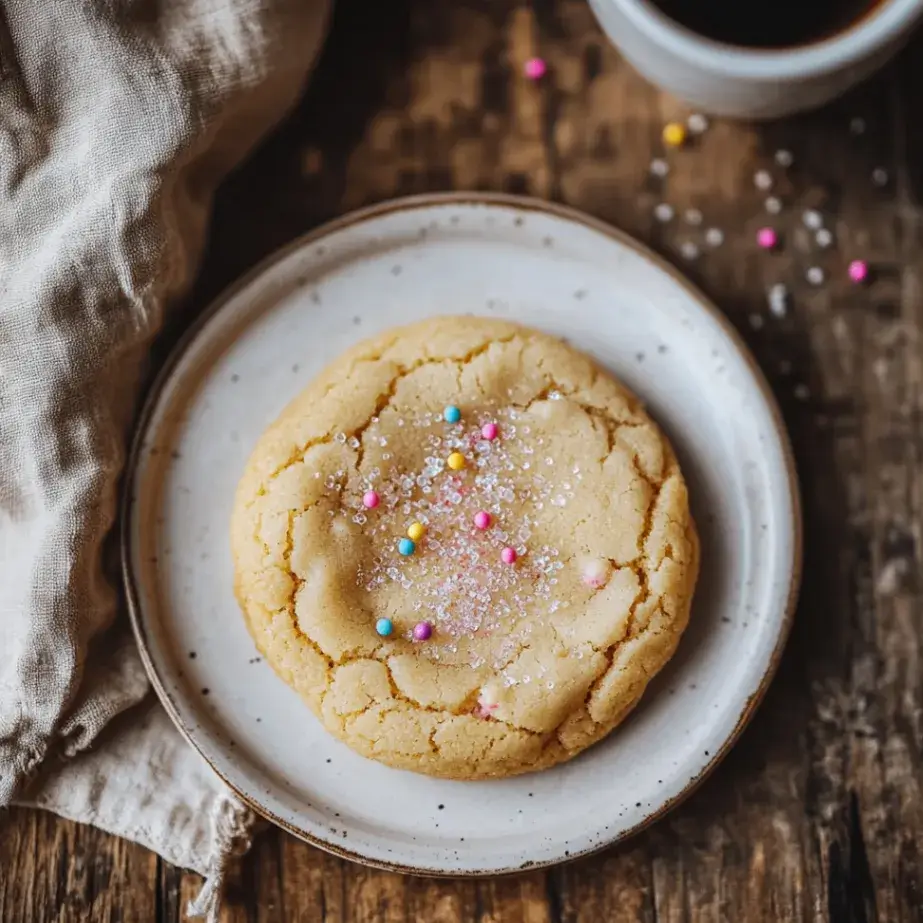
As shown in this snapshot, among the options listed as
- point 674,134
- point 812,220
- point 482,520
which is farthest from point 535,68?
point 482,520

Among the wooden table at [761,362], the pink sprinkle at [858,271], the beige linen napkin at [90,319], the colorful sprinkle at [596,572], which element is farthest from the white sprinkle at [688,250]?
the beige linen napkin at [90,319]

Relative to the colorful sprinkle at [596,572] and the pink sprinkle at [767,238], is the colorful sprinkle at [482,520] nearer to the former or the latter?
the colorful sprinkle at [596,572]

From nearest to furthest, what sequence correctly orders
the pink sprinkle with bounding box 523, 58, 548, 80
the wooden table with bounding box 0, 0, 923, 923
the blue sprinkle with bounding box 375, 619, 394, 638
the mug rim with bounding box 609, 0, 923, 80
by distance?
the mug rim with bounding box 609, 0, 923, 80, the blue sprinkle with bounding box 375, 619, 394, 638, the wooden table with bounding box 0, 0, 923, 923, the pink sprinkle with bounding box 523, 58, 548, 80

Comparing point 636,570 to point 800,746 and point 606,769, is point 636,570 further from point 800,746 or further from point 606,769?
point 800,746

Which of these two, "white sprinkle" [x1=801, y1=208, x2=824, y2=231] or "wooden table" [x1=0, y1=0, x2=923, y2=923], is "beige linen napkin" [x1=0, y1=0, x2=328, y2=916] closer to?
"wooden table" [x1=0, y1=0, x2=923, y2=923]

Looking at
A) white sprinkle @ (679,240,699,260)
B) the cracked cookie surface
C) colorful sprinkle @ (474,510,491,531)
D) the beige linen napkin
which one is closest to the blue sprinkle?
the cracked cookie surface

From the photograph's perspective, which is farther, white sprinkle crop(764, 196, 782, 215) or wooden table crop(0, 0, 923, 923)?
white sprinkle crop(764, 196, 782, 215)
